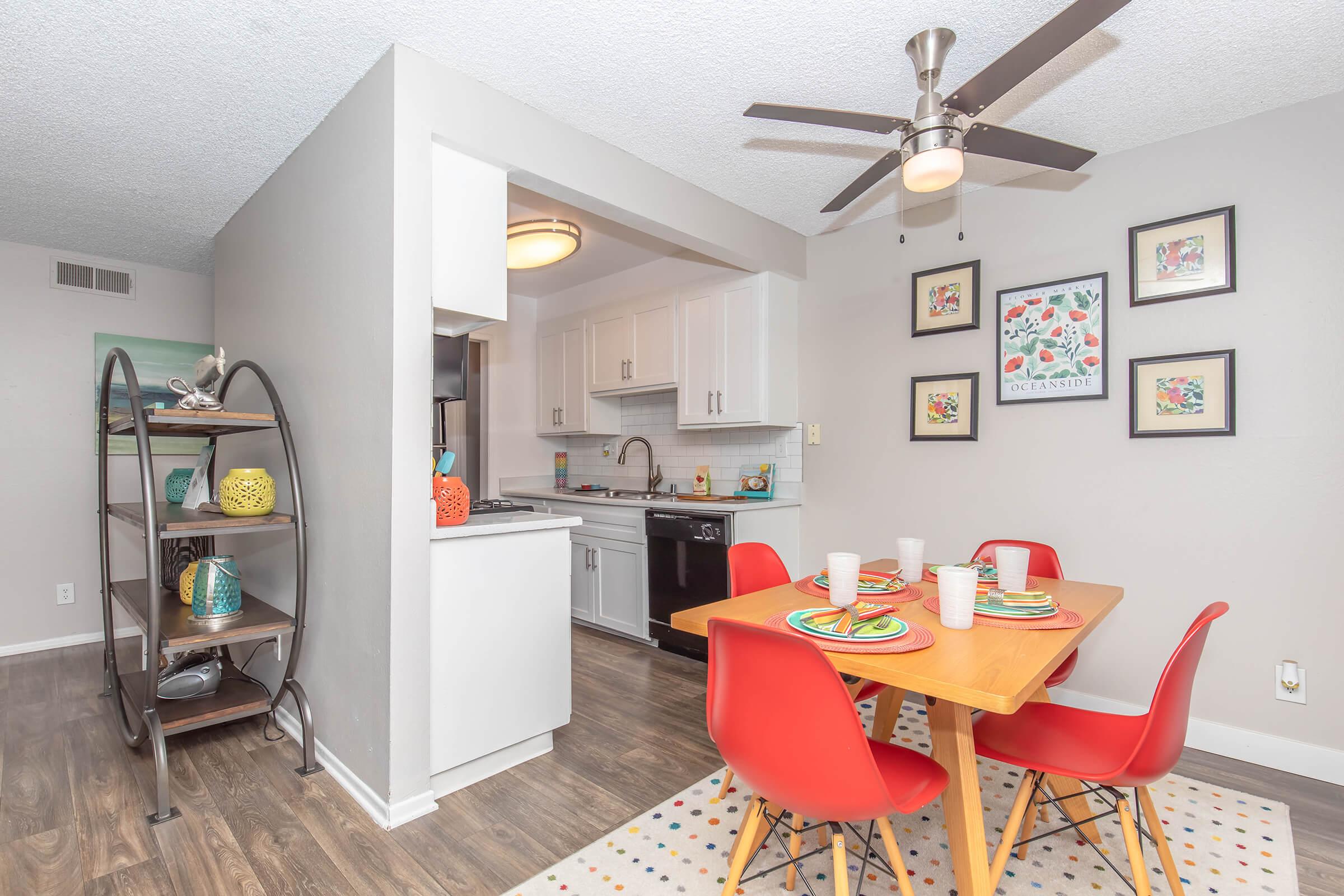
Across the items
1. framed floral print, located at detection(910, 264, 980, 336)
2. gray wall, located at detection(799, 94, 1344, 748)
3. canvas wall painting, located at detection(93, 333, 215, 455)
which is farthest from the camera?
canvas wall painting, located at detection(93, 333, 215, 455)

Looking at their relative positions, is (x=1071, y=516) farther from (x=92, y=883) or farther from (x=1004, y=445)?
(x=92, y=883)

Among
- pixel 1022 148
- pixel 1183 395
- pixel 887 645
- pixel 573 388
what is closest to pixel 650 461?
pixel 573 388

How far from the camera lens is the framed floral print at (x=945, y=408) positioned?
3.26 metres

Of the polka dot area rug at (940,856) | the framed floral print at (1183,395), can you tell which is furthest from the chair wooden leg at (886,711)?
the framed floral print at (1183,395)

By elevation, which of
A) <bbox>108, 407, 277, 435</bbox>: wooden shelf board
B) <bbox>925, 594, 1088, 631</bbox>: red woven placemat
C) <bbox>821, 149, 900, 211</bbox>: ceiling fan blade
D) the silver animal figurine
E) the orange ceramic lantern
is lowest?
<bbox>925, 594, 1088, 631</bbox>: red woven placemat

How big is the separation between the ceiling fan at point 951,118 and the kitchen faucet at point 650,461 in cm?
286

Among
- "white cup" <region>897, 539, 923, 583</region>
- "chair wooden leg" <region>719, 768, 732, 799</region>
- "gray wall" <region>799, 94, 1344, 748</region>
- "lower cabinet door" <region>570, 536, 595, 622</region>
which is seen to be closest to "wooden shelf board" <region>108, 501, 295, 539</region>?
"chair wooden leg" <region>719, 768, 732, 799</region>

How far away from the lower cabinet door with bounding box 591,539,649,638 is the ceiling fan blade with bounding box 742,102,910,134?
2611mm

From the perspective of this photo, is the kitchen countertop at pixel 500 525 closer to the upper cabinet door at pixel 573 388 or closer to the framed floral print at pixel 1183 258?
the upper cabinet door at pixel 573 388

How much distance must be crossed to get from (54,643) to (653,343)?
407cm

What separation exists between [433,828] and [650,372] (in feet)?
9.65

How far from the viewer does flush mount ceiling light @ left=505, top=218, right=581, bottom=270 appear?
3.46 meters

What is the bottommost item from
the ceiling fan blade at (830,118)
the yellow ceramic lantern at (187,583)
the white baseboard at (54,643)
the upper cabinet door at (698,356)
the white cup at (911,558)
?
the white baseboard at (54,643)

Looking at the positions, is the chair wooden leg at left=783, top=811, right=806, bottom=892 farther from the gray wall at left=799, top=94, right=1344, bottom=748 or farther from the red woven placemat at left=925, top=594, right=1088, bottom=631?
the gray wall at left=799, top=94, right=1344, bottom=748
